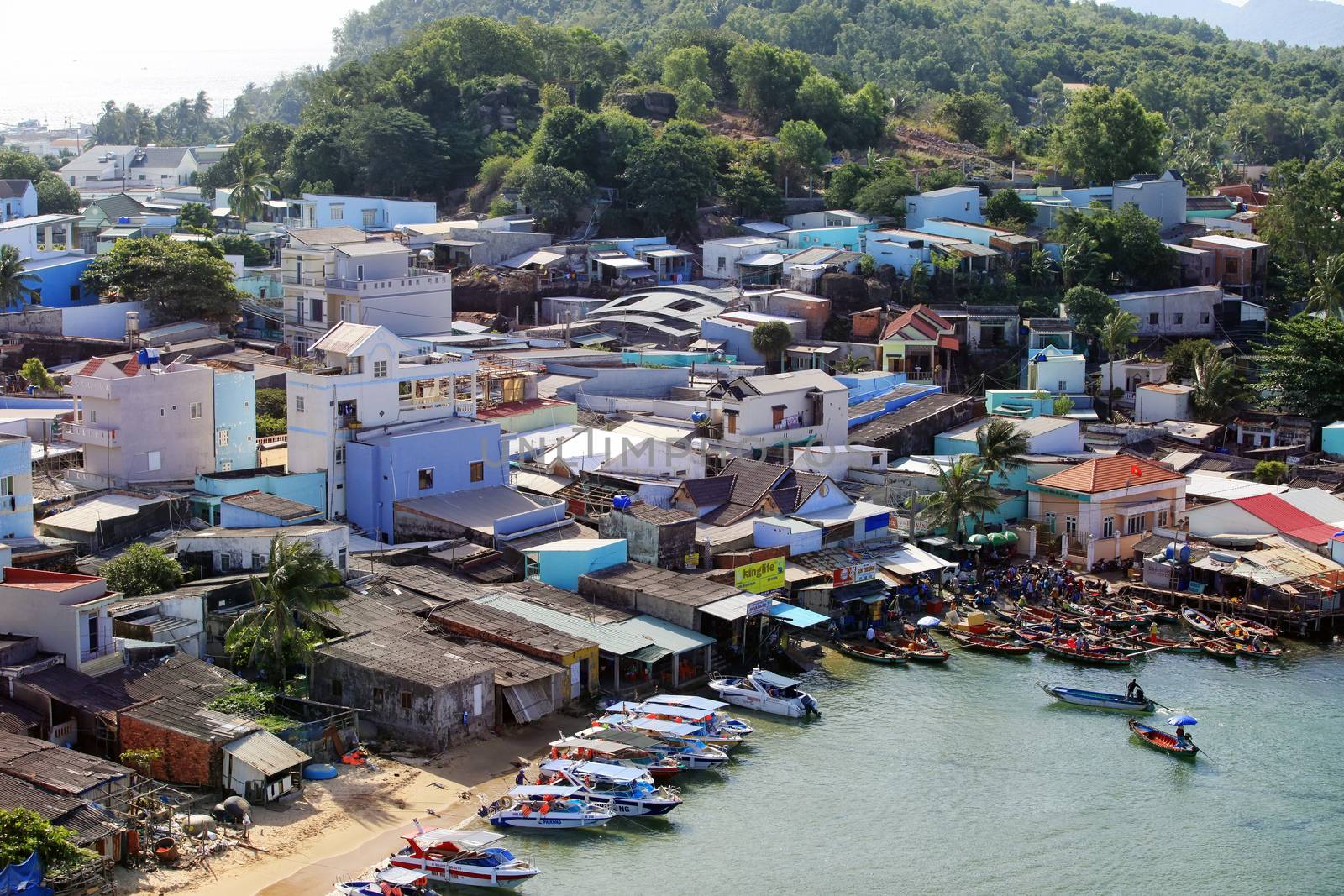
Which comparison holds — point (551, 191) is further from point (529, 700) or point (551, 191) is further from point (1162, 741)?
point (1162, 741)

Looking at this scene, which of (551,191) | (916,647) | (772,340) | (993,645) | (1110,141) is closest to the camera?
(916,647)

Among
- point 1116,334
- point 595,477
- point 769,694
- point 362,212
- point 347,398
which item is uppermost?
point 362,212

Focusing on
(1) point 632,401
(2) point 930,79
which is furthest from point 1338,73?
(1) point 632,401

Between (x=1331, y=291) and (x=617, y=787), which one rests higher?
(x=1331, y=291)

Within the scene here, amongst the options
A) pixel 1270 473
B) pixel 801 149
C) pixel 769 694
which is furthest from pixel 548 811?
pixel 801 149

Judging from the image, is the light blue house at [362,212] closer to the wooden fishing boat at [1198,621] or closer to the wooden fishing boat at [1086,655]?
the wooden fishing boat at [1086,655]

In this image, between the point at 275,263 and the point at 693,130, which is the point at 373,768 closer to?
the point at 275,263
